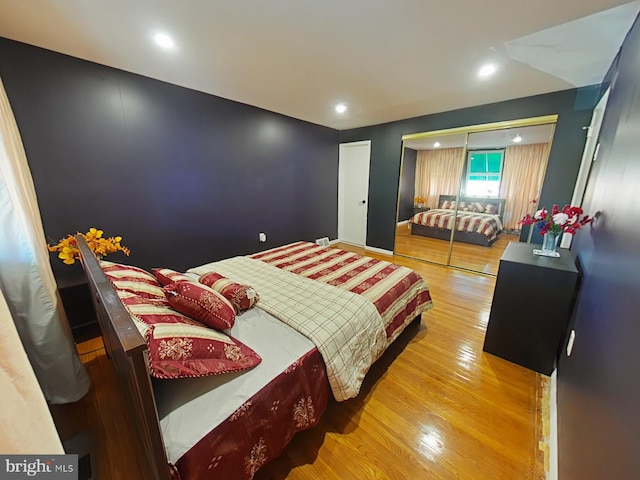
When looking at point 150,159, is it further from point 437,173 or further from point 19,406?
point 437,173

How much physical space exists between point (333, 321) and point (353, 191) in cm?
384

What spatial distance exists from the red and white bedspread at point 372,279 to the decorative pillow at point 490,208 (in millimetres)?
2583

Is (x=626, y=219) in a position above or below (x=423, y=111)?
below

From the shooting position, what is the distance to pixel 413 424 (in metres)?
1.45

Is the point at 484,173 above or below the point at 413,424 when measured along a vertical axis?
above

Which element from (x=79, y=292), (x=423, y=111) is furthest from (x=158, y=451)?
(x=423, y=111)

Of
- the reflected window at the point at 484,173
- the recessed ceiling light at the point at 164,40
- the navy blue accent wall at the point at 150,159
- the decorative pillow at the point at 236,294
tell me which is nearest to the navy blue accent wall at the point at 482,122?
the reflected window at the point at 484,173

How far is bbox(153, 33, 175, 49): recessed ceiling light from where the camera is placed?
5.80 feet

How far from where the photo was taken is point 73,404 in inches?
61.4

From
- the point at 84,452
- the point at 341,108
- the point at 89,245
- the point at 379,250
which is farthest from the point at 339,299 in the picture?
the point at 379,250

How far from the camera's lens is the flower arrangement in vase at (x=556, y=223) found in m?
1.77

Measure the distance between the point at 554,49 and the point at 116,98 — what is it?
152 inches

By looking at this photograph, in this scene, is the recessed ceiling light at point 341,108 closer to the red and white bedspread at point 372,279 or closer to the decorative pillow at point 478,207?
the red and white bedspread at point 372,279

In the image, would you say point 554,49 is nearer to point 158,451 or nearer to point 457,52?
point 457,52
